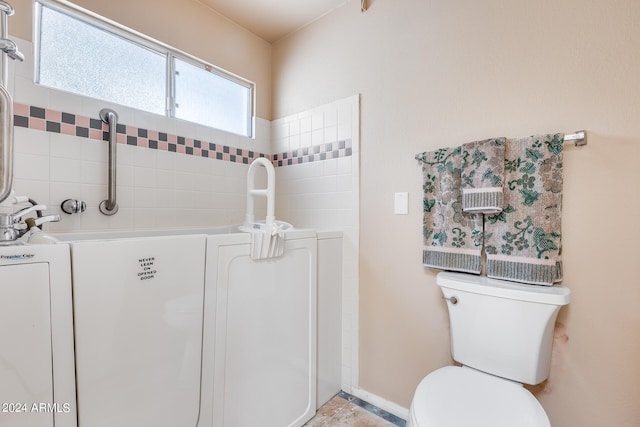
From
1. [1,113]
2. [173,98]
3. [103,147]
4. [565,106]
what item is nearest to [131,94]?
[173,98]

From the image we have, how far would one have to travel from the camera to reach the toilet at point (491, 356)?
90cm

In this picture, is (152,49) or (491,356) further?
(152,49)

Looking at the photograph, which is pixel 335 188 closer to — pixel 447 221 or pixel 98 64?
pixel 447 221

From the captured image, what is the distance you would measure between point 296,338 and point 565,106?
1537mm

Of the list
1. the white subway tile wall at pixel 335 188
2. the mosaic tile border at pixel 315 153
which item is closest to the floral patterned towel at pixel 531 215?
the white subway tile wall at pixel 335 188

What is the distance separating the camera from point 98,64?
1521 millimetres

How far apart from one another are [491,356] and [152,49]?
2290 millimetres

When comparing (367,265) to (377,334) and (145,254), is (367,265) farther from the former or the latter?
(145,254)

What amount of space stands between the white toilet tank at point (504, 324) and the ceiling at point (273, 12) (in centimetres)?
179

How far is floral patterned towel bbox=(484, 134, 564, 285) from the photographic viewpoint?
1116mm

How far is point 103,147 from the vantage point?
147 centimetres

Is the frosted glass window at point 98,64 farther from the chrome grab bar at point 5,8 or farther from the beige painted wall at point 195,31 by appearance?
the chrome grab bar at point 5,8

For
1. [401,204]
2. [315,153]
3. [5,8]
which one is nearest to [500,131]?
[401,204]

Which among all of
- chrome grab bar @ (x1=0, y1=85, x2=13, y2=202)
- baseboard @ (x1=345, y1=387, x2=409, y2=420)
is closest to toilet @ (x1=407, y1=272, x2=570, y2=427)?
baseboard @ (x1=345, y1=387, x2=409, y2=420)
